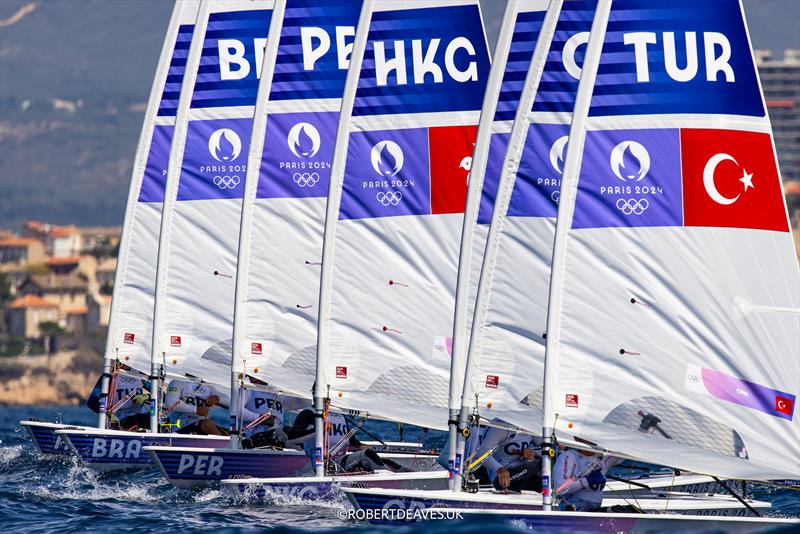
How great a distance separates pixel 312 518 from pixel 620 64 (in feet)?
25.2

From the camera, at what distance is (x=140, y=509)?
25.2 meters

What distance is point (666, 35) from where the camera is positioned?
63.8 feet

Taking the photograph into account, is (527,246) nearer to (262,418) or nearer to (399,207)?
(399,207)

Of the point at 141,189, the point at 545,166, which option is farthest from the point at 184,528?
the point at 141,189

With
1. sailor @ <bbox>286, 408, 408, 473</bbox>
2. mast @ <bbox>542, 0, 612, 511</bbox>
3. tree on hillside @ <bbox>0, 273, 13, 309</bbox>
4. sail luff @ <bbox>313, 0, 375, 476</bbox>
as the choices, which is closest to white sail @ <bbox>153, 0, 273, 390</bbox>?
sailor @ <bbox>286, 408, 408, 473</bbox>

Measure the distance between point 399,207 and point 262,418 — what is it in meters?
5.23

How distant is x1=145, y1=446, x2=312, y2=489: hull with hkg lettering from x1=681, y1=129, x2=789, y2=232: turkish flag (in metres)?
9.07

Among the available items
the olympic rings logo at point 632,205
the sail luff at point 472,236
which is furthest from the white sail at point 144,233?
the olympic rings logo at point 632,205

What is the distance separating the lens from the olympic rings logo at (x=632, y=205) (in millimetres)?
19422

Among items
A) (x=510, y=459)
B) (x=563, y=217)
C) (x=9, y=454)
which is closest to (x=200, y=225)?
(x=9, y=454)

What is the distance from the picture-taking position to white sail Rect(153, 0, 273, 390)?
29.8m

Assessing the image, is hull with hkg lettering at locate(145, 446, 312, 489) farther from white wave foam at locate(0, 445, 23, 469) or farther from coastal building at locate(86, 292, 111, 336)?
coastal building at locate(86, 292, 111, 336)

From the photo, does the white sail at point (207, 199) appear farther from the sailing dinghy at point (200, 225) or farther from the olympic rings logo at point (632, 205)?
the olympic rings logo at point (632, 205)

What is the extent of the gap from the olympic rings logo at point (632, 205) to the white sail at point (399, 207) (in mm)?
5557
